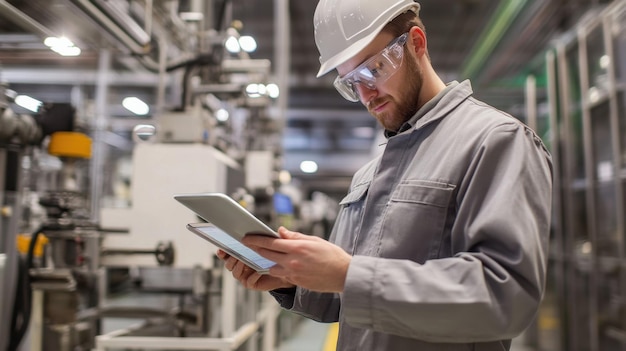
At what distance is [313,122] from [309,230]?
2998mm

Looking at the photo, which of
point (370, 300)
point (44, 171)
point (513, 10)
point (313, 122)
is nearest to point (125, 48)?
point (44, 171)

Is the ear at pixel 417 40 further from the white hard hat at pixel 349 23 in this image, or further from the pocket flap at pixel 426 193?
the pocket flap at pixel 426 193

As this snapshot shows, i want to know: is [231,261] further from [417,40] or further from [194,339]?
[194,339]

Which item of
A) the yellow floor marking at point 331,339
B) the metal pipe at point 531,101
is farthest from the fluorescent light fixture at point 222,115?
the metal pipe at point 531,101

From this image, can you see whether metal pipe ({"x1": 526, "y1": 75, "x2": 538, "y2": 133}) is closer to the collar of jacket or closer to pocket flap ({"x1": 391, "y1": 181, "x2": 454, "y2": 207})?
the collar of jacket

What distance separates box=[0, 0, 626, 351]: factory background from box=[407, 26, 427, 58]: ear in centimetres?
146

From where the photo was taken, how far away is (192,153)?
98.8 inches

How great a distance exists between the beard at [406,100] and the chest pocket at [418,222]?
0.60ft

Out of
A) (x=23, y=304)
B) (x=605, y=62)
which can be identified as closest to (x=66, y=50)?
(x=23, y=304)

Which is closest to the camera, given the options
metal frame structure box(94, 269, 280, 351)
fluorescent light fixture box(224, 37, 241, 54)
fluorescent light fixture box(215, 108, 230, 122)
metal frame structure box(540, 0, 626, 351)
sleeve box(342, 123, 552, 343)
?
sleeve box(342, 123, 552, 343)

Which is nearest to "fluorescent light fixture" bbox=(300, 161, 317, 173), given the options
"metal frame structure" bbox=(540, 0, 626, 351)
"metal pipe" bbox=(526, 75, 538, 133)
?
"metal pipe" bbox=(526, 75, 538, 133)

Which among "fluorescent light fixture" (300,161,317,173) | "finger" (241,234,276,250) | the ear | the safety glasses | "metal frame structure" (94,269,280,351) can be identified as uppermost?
"fluorescent light fixture" (300,161,317,173)

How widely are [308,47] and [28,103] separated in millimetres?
5274

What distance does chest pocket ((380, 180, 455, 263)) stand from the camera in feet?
3.01
